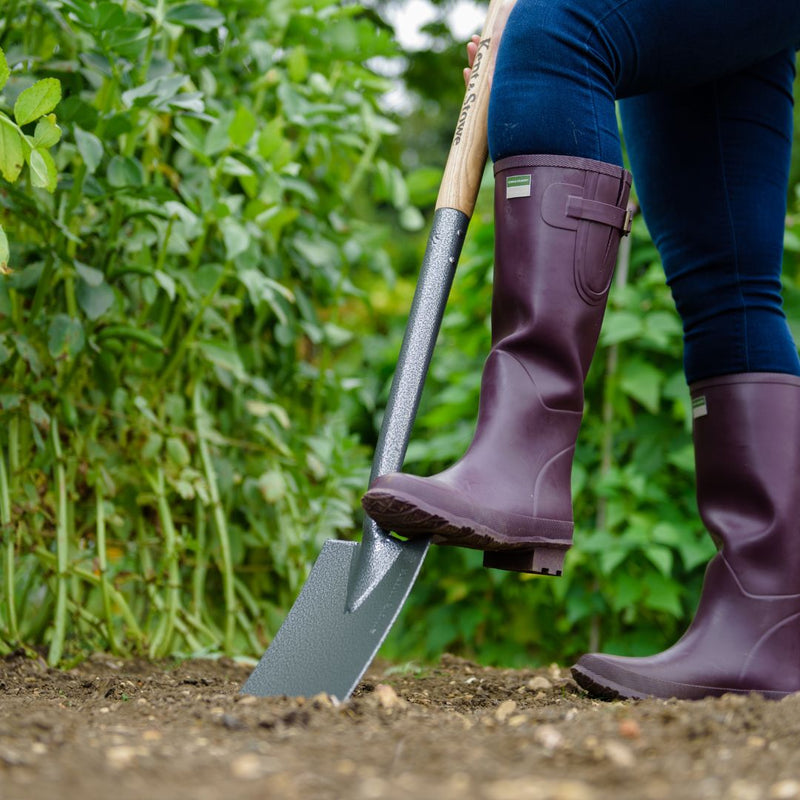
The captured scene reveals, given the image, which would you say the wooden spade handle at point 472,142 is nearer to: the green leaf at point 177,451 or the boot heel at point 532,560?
the boot heel at point 532,560

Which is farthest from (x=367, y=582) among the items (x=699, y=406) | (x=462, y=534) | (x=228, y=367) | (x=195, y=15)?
(x=195, y=15)

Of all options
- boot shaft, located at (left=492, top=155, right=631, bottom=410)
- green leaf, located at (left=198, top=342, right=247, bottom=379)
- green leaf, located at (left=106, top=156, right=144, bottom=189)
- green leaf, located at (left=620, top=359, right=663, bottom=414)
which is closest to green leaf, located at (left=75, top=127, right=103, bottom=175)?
green leaf, located at (left=106, top=156, right=144, bottom=189)

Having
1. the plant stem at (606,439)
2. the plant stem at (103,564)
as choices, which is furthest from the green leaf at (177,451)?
the plant stem at (606,439)

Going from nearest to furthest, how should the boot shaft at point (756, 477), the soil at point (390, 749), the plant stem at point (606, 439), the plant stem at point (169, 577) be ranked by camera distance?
the soil at point (390, 749) < the boot shaft at point (756, 477) < the plant stem at point (169, 577) < the plant stem at point (606, 439)

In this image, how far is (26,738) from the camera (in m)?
0.81

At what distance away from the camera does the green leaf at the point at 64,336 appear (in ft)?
Answer: 4.98

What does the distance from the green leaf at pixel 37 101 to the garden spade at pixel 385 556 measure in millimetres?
491

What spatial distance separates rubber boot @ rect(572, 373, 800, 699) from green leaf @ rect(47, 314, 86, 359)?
35.7 inches

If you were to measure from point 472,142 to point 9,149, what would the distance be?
0.57 m

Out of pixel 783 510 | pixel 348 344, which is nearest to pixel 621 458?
pixel 348 344

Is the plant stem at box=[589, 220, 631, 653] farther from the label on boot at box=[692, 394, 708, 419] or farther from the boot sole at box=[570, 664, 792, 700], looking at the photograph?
the boot sole at box=[570, 664, 792, 700]

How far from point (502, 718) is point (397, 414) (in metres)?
0.38

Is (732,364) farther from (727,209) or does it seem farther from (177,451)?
(177,451)

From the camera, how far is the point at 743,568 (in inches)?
47.9
